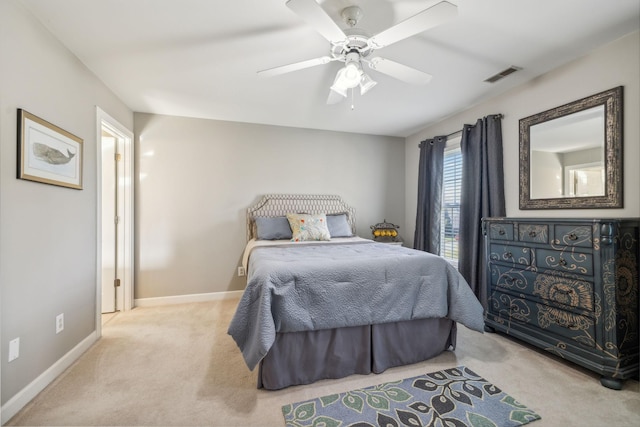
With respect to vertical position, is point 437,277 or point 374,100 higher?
point 374,100

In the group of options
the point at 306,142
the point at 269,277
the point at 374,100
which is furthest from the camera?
the point at 306,142

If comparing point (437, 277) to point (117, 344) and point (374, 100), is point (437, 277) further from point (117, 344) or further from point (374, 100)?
point (117, 344)

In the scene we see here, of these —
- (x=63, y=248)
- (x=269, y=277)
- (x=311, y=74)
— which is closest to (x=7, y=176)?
(x=63, y=248)

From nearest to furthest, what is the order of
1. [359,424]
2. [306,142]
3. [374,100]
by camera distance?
[359,424], [374,100], [306,142]

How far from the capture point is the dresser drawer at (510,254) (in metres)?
2.27

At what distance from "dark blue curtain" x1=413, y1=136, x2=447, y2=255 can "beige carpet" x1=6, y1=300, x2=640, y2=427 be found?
1564 mm

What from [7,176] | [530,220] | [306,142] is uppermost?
[306,142]

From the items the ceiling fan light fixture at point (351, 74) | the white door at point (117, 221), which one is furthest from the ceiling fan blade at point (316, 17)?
the white door at point (117, 221)

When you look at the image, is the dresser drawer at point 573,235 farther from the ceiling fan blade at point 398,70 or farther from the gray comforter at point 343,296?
the ceiling fan blade at point 398,70

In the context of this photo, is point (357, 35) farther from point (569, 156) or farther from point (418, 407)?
point (418, 407)

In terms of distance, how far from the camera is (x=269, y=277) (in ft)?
5.63

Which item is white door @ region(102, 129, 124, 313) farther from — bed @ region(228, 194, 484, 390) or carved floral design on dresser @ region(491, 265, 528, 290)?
carved floral design on dresser @ region(491, 265, 528, 290)

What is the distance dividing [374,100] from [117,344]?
3.44 m

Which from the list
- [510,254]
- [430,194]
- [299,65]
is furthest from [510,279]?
[299,65]
